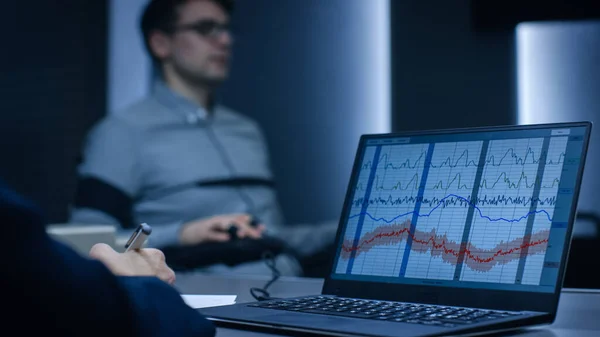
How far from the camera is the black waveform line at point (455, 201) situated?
905mm

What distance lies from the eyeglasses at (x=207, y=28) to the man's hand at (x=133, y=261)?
1956 millimetres

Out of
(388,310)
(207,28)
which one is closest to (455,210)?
(388,310)

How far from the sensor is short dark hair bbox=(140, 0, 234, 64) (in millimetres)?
2830

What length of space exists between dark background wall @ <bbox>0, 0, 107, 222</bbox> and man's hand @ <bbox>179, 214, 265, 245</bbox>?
122 cm

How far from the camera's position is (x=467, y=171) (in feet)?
3.18

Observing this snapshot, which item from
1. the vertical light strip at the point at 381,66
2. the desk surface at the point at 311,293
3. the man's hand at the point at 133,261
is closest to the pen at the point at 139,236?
the man's hand at the point at 133,261

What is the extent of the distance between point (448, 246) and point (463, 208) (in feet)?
0.16

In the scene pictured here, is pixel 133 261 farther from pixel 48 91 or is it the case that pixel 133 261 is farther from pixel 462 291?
pixel 48 91

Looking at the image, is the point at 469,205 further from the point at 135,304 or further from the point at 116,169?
the point at 116,169

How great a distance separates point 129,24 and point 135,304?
295cm

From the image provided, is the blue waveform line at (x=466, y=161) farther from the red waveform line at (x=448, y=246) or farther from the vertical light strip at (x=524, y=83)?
the vertical light strip at (x=524, y=83)

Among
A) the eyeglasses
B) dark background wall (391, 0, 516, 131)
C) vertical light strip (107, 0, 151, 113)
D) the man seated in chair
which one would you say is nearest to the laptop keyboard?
the man seated in chair

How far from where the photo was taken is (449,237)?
0.95 meters

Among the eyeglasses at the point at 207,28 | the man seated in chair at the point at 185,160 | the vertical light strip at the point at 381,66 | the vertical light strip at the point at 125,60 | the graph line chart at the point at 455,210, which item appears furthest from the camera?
the vertical light strip at the point at 125,60
